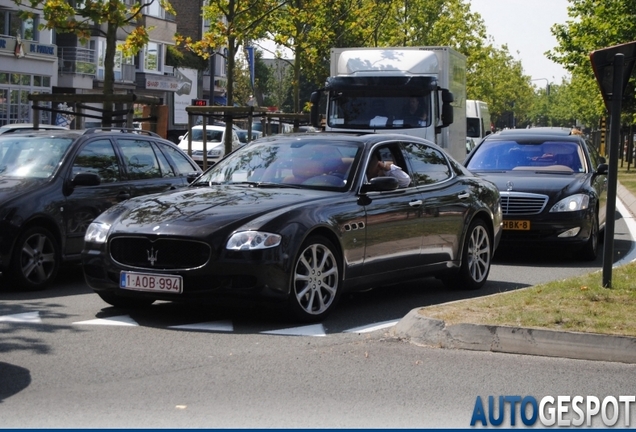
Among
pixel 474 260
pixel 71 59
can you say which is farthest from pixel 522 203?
pixel 71 59

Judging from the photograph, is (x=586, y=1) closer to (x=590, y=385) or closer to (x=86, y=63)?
(x=86, y=63)

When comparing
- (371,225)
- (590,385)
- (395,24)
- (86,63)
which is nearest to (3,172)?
(371,225)

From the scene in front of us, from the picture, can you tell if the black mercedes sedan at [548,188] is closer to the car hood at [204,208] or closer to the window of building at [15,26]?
the car hood at [204,208]

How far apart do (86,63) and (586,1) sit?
91.6 feet

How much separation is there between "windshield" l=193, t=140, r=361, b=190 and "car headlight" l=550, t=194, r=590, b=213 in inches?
194

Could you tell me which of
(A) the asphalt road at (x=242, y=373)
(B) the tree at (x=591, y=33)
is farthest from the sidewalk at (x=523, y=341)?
(B) the tree at (x=591, y=33)

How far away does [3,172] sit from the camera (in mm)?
11891

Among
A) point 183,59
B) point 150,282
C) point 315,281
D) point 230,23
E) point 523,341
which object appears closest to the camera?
point 523,341

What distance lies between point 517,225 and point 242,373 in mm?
8090

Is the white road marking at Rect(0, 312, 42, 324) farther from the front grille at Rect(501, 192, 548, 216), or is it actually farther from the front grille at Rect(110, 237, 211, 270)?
the front grille at Rect(501, 192, 548, 216)

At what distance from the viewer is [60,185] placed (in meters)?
11.7

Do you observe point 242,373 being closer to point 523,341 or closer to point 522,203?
point 523,341

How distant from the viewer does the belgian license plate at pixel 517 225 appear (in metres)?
14.5

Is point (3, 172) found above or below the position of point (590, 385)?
above
